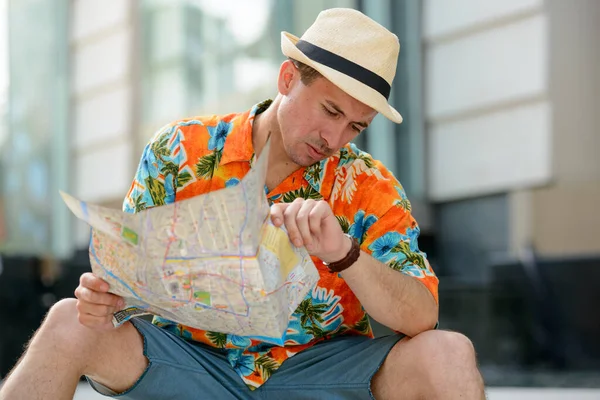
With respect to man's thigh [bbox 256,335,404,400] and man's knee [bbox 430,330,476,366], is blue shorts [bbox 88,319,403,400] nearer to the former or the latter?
man's thigh [bbox 256,335,404,400]

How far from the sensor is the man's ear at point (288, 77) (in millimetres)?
2105

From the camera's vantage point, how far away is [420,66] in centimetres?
685

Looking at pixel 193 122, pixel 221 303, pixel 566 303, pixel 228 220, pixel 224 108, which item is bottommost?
pixel 566 303

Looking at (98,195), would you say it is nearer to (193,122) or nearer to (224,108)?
(224,108)

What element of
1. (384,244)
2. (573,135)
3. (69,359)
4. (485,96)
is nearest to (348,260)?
(384,244)

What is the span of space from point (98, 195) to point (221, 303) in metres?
6.09

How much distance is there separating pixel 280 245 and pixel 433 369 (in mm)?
392


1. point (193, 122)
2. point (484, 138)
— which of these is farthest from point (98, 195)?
point (193, 122)

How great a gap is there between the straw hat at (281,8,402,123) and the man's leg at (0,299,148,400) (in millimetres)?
667

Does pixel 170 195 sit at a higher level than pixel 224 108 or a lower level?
lower

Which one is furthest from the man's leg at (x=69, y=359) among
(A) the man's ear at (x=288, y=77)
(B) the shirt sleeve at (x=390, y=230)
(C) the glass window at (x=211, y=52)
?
(C) the glass window at (x=211, y=52)

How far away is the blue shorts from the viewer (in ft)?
6.26

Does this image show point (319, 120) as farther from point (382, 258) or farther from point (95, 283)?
point (95, 283)

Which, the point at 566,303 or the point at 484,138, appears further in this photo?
the point at 484,138
